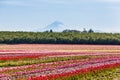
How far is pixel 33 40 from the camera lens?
101938 mm

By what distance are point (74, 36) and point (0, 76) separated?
268 ft

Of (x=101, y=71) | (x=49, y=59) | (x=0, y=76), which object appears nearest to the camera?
(x=0, y=76)

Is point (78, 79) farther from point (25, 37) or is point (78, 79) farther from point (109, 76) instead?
point (25, 37)

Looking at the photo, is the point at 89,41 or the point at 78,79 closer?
the point at 78,79

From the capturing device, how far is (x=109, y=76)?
29.2 meters

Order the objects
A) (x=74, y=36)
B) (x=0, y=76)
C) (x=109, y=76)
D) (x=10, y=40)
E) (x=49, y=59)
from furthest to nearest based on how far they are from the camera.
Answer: (x=74, y=36)
(x=10, y=40)
(x=49, y=59)
(x=109, y=76)
(x=0, y=76)

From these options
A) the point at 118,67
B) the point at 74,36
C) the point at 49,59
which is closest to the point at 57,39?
the point at 74,36

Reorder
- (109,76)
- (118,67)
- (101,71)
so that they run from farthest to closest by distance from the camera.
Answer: (118,67) < (101,71) < (109,76)

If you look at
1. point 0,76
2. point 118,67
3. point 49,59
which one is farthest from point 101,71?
point 49,59

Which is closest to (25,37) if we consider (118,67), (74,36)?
A: (74,36)

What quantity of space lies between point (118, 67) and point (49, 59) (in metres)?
11.2

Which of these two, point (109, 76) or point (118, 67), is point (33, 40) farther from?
point (109, 76)

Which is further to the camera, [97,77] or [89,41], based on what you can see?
[89,41]

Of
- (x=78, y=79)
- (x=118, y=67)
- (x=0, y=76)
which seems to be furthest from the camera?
(x=118, y=67)
